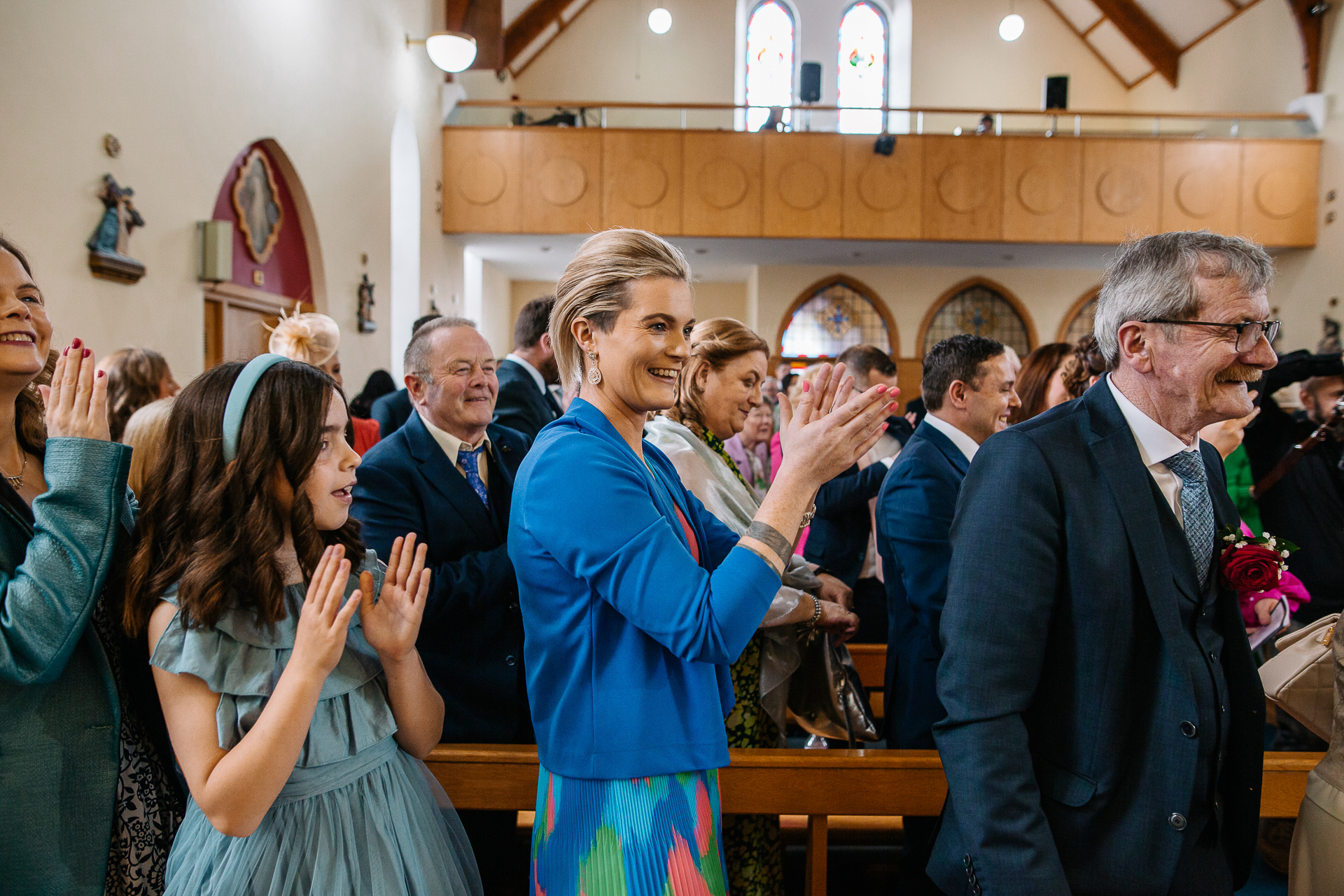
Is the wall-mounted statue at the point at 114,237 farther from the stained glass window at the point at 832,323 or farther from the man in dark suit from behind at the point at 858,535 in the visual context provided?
the stained glass window at the point at 832,323

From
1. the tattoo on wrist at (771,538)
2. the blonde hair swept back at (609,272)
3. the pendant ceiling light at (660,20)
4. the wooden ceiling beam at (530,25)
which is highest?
the pendant ceiling light at (660,20)

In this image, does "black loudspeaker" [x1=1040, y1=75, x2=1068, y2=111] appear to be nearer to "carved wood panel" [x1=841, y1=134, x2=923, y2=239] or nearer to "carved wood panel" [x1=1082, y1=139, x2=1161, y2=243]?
"carved wood panel" [x1=1082, y1=139, x2=1161, y2=243]

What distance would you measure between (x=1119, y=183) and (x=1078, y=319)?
2741mm

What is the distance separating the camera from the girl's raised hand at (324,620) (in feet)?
4.06

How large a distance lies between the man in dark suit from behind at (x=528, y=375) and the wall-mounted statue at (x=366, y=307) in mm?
4484

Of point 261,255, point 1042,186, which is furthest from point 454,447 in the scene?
point 1042,186

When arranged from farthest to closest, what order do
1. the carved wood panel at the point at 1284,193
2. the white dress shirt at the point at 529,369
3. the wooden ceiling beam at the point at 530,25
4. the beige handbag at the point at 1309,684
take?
the wooden ceiling beam at the point at 530,25 → the carved wood panel at the point at 1284,193 → the white dress shirt at the point at 529,369 → the beige handbag at the point at 1309,684

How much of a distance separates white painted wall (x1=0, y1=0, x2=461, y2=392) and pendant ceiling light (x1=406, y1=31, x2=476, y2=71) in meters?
0.42

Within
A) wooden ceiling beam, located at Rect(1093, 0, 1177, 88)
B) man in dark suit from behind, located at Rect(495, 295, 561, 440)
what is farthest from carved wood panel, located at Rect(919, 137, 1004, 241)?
man in dark suit from behind, located at Rect(495, 295, 561, 440)

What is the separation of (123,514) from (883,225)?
1007 centimetres

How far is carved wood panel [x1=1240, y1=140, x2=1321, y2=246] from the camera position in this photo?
1026cm

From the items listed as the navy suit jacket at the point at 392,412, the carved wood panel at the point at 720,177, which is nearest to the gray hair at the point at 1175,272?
the navy suit jacket at the point at 392,412

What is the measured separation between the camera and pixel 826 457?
125cm

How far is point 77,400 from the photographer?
130cm
